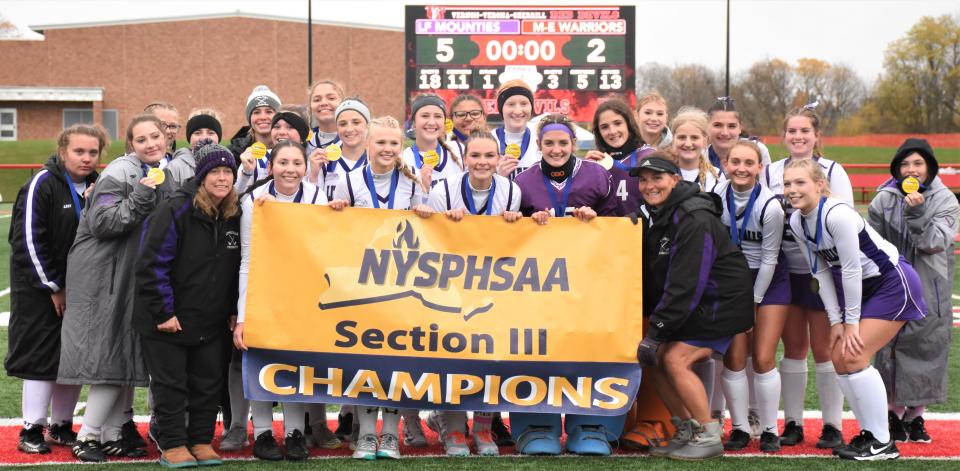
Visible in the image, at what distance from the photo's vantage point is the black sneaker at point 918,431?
5.69 meters

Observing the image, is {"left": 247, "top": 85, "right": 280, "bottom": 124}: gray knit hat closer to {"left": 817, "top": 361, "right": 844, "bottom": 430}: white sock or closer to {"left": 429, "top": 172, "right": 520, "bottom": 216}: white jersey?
{"left": 429, "top": 172, "right": 520, "bottom": 216}: white jersey

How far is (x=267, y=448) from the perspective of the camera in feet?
17.3

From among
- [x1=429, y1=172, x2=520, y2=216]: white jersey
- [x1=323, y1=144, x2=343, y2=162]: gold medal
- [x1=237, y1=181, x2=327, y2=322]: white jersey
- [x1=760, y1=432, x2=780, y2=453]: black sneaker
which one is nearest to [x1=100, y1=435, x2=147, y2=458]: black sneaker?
[x1=237, y1=181, x2=327, y2=322]: white jersey

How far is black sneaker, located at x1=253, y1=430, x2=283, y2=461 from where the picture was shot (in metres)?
5.25

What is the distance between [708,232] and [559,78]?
19.4 meters

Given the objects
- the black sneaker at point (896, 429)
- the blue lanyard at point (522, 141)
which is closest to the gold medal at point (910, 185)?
the black sneaker at point (896, 429)

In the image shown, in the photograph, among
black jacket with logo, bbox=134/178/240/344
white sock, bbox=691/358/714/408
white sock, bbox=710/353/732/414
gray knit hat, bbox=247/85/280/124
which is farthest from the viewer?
gray knit hat, bbox=247/85/280/124

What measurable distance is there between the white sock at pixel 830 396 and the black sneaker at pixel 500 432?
176cm

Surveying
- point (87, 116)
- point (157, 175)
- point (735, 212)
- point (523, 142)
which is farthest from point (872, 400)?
point (87, 116)

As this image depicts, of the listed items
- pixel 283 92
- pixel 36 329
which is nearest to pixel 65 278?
pixel 36 329

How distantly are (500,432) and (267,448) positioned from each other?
1.34 m

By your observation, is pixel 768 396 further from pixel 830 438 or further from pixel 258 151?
pixel 258 151

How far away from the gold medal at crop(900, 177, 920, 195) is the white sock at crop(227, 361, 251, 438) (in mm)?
3870

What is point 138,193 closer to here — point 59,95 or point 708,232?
point 708,232
